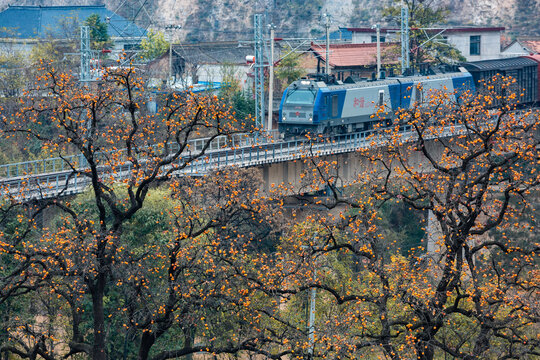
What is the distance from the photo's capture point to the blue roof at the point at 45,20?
302 feet

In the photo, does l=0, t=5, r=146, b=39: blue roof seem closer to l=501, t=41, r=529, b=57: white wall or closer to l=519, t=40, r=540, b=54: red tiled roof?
l=501, t=41, r=529, b=57: white wall

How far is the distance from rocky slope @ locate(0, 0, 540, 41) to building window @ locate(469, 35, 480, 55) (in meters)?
28.9

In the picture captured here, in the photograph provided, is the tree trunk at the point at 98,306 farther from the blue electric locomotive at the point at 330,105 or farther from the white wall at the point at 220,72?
the white wall at the point at 220,72

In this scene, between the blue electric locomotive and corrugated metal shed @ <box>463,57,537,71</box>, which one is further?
corrugated metal shed @ <box>463,57,537,71</box>

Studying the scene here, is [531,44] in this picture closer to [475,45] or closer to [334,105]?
[475,45]

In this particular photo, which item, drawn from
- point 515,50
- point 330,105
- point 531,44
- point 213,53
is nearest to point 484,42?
point 515,50

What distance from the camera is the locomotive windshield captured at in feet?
160

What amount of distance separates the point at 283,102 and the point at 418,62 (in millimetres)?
33824

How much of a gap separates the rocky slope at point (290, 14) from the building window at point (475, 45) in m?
28.9

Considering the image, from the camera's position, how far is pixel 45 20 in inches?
3725

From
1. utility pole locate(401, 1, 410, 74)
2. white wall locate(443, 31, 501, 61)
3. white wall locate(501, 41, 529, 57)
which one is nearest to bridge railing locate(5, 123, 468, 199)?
utility pole locate(401, 1, 410, 74)

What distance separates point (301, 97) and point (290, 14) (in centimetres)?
7700

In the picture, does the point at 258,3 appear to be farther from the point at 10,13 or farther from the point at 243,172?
the point at 243,172

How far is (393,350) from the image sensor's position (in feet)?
63.4
